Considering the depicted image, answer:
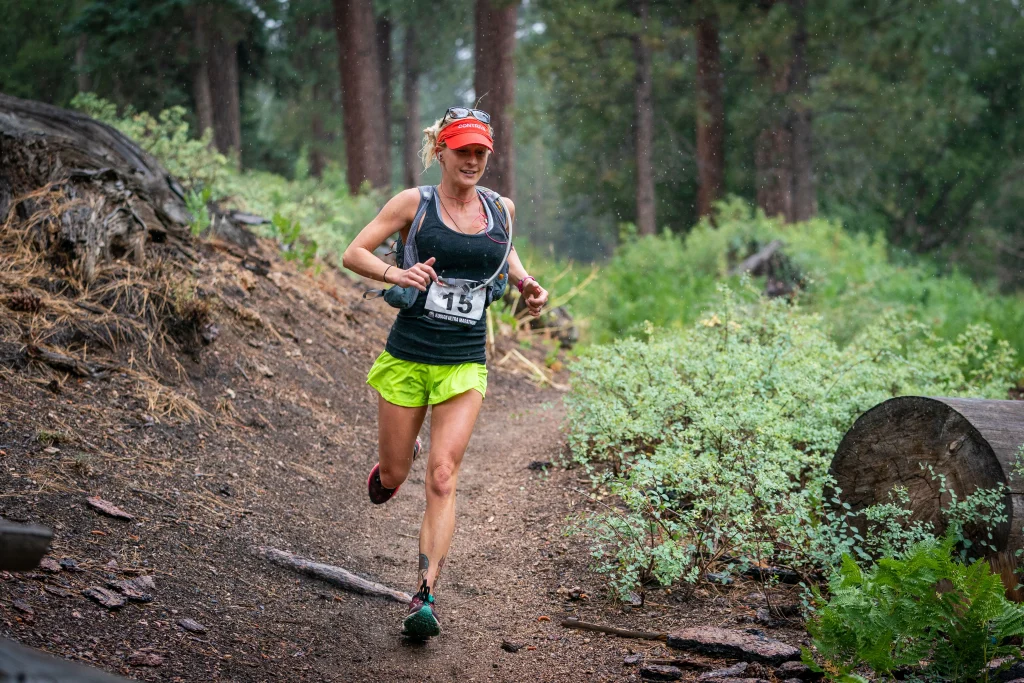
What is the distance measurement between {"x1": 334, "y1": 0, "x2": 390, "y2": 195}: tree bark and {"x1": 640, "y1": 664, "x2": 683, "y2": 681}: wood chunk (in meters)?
15.7

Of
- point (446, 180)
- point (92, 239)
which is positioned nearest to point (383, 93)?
point (92, 239)

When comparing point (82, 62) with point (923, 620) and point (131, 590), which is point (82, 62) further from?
point (923, 620)

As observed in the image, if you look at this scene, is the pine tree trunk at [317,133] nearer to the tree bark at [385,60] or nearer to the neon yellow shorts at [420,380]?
the tree bark at [385,60]

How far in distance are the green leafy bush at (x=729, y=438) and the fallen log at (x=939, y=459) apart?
0.45 ft

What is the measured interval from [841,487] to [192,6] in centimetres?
1804

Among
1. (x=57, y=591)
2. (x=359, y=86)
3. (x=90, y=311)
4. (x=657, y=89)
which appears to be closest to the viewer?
(x=57, y=591)

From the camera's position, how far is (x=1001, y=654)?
3254 millimetres

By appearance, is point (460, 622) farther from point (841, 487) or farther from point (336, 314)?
point (336, 314)

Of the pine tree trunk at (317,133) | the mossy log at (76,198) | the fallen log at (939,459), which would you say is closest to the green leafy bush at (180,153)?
the mossy log at (76,198)

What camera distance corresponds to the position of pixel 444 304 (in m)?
4.35

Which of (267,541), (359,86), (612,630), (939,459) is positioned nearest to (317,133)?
(359,86)

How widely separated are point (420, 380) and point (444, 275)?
537 mm

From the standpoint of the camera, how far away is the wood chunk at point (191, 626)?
3789mm

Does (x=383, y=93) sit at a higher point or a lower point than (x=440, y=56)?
lower
